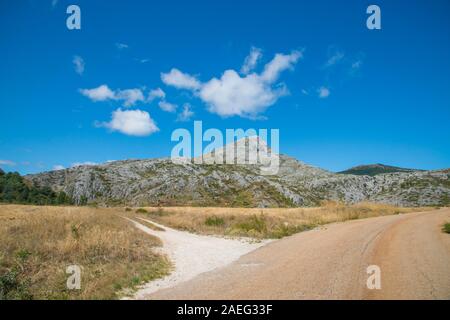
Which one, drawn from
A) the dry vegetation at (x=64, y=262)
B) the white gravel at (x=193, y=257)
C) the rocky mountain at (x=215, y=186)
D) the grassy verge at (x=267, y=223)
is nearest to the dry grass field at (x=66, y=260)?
the dry vegetation at (x=64, y=262)

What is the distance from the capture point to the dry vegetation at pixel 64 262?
9406mm

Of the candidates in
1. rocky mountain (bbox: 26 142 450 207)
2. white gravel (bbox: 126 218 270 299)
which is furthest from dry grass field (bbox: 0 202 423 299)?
rocky mountain (bbox: 26 142 450 207)

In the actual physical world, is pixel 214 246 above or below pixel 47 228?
below

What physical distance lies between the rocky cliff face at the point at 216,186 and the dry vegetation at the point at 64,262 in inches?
3748

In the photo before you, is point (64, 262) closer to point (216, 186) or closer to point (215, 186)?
point (215, 186)

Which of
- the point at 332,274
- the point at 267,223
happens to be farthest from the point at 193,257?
the point at 267,223

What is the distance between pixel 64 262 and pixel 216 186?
128582 millimetres

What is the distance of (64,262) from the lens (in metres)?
12.5

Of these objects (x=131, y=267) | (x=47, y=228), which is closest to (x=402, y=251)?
(x=131, y=267)

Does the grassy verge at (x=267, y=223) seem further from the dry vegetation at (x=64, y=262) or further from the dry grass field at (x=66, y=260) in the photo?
the dry vegetation at (x=64, y=262)
